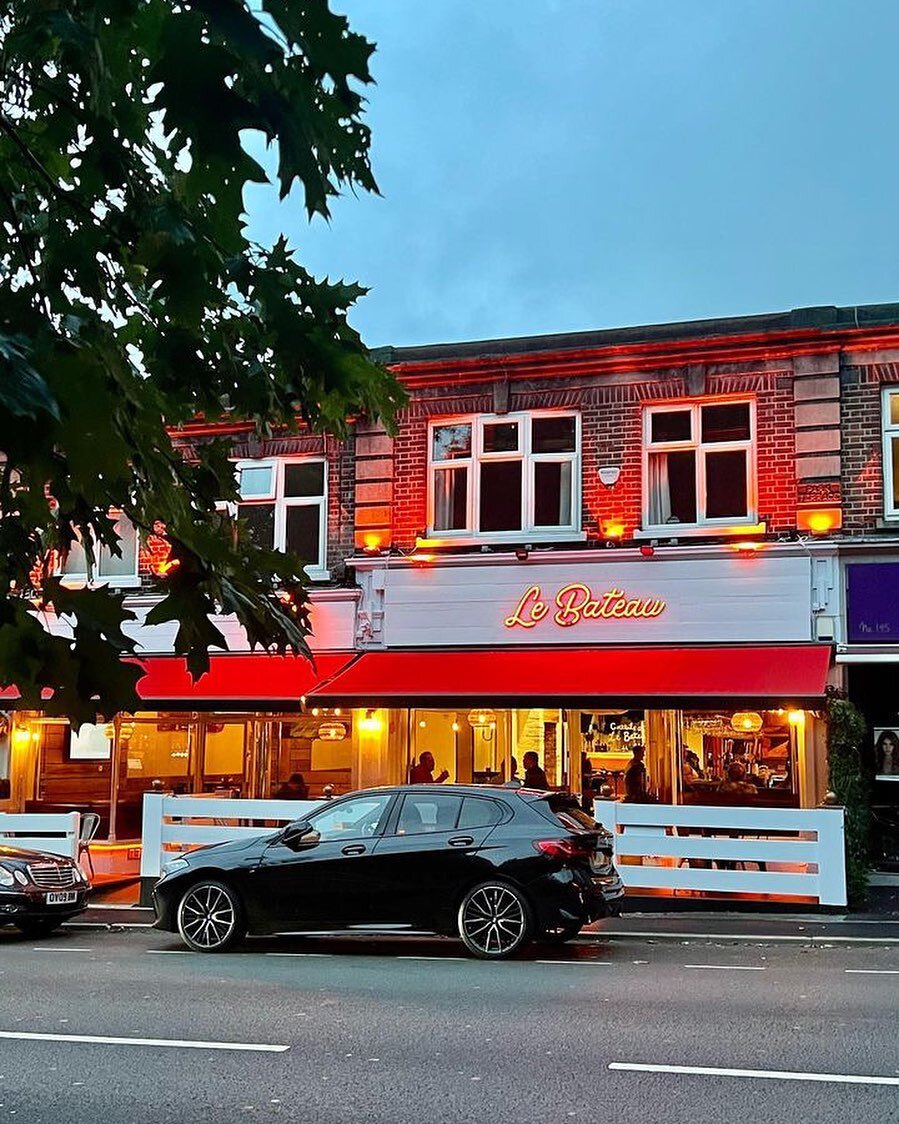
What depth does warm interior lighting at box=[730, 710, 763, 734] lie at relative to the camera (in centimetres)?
1741

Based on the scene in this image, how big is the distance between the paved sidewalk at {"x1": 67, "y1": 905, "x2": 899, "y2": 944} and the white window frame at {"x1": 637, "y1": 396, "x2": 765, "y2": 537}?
5347mm

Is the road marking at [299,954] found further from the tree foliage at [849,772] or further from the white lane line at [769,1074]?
the tree foliage at [849,772]

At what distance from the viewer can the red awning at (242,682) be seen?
17.7 m

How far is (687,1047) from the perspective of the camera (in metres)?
7.77

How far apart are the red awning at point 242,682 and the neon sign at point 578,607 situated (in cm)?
260

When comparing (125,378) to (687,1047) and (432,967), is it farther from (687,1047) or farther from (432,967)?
(432,967)

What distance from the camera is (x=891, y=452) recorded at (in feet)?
56.2

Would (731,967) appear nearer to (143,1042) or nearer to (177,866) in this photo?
(143,1042)

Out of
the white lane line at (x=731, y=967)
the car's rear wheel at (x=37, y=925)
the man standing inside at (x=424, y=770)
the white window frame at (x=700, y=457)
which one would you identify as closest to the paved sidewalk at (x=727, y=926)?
the car's rear wheel at (x=37, y=925)

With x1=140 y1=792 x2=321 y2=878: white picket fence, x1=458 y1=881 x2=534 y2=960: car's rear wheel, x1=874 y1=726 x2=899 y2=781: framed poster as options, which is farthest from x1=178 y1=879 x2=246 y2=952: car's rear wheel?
x1=874 y1=726 x2=899 y2=781: framed poster

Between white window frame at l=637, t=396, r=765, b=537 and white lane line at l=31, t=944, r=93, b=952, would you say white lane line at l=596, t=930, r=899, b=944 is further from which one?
white window frame at l=637, t=396, r=765, b=537

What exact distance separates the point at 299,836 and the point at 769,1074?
602cm

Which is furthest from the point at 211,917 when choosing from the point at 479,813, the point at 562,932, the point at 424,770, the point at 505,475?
the point at 505,475

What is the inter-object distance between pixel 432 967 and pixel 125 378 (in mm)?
8585
